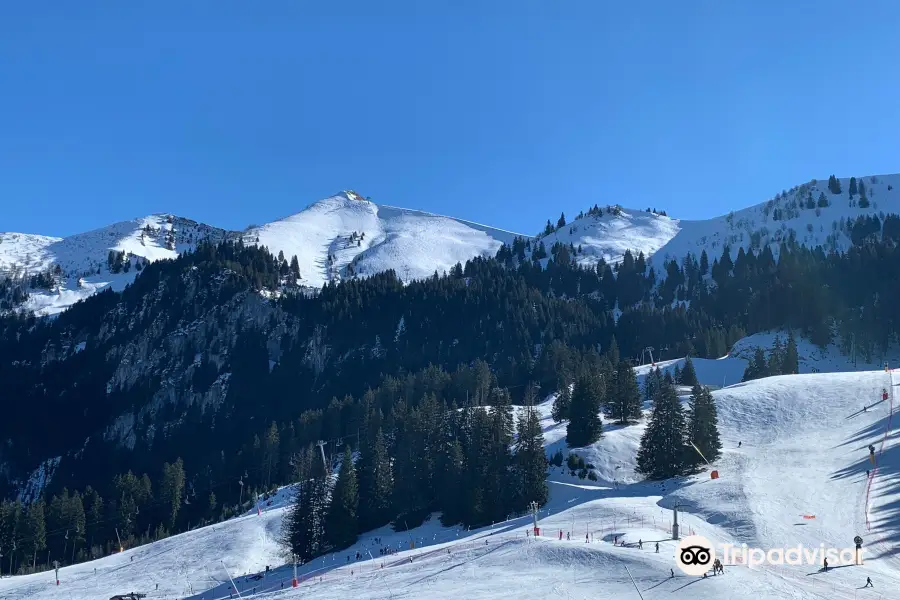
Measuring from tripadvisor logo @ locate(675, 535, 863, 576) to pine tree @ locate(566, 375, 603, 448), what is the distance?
129ft

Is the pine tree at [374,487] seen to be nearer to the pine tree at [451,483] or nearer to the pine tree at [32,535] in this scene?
the pine tree at [451,483]

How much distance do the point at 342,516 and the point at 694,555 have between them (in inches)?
1688

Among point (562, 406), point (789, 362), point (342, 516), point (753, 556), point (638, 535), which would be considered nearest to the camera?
point (753, 556)

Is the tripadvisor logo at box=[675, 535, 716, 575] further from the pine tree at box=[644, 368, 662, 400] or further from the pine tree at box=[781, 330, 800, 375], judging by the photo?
the pine tree at box=[781, 330, 800, 375]

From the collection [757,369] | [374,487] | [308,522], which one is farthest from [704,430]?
[757,369]

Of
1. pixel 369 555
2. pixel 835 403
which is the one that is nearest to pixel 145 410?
pixel 369 555

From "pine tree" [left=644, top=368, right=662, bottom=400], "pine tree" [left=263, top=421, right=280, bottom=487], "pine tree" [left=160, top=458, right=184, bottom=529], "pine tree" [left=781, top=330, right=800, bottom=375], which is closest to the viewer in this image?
"pine tree" [left=644, top=368, right=662, bottom=400]

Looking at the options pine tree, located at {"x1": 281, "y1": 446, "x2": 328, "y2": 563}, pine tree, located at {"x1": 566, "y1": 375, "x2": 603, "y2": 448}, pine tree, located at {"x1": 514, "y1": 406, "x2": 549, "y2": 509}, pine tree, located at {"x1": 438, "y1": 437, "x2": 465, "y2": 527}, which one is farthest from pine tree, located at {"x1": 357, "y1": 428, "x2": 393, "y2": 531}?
pine tree, located at {"x1": 566, "y1": 375, "x2": 603, "y2": 448}

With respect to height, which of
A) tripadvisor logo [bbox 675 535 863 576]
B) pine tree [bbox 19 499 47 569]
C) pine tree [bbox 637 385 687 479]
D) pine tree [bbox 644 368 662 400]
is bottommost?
pine tree [bbox 19 499 47 569]

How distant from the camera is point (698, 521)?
5197cm

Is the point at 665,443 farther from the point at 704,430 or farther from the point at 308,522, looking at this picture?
the point at 308,522

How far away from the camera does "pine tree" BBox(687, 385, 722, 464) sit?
74062mm

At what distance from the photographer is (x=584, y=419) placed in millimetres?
85250

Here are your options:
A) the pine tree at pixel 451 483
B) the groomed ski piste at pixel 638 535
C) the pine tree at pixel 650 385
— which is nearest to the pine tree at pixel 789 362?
the groomed ski piste at pixel 638 535
